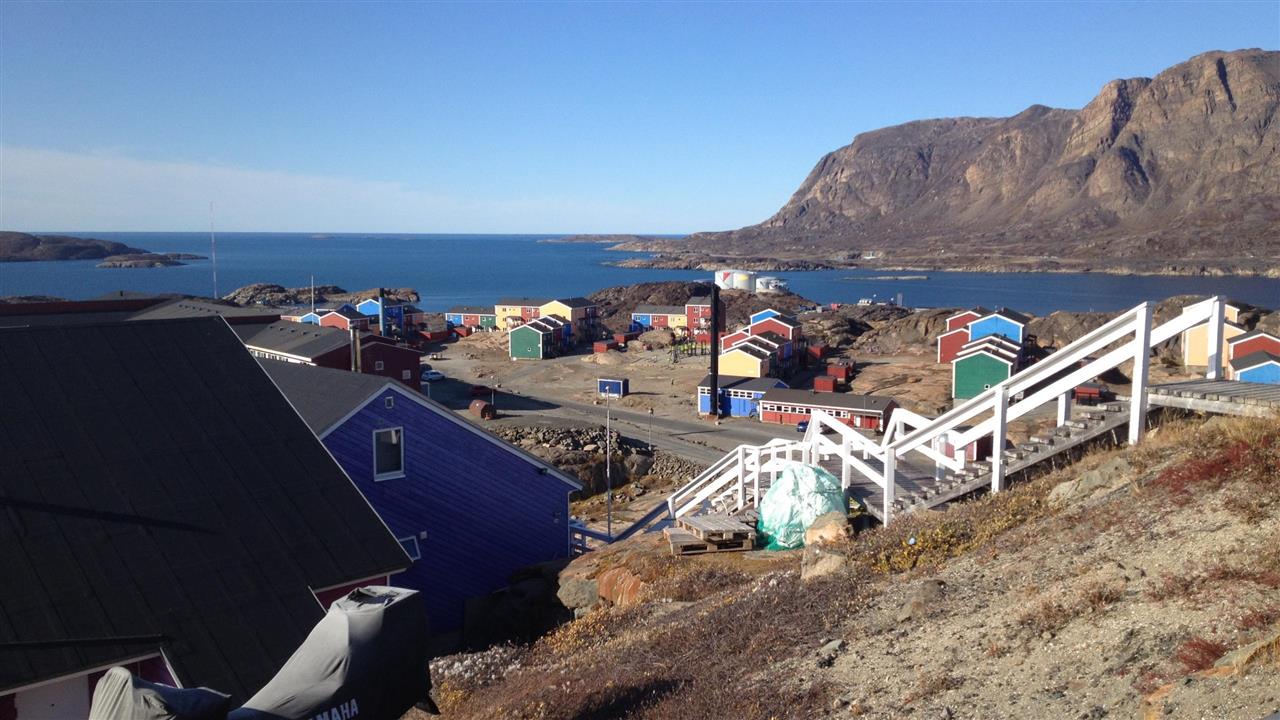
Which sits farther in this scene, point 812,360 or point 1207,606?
point 812,360

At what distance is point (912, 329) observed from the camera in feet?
235

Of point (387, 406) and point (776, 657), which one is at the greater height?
point (387, 406)

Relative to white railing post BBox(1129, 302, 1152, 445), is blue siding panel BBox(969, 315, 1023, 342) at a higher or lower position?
lower

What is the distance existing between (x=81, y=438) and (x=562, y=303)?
221ft

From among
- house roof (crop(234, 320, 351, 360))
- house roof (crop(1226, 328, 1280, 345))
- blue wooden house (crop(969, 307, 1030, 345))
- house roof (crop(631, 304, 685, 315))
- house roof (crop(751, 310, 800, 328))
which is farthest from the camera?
house roof (crop(631, 304, 685, 315))

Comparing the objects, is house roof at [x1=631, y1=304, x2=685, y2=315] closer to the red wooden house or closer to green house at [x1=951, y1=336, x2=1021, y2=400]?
green house at [x1=951, y1=336, x2=1021, y2=400]

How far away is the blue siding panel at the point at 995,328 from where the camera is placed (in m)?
59.6

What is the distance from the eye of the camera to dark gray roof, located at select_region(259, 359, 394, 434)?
51.9 ft

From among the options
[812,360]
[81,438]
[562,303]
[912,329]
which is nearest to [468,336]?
[562,303]

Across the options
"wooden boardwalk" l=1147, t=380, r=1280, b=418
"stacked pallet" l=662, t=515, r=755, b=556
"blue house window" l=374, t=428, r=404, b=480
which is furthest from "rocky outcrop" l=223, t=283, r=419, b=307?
"wooden boardwalk" l=1147, t=380, r=1280, b=418

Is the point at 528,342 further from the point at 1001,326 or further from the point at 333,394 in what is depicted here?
the point at 333,394

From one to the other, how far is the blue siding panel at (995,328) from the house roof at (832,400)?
19781 mm

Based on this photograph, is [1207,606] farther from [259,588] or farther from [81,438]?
[81,438]

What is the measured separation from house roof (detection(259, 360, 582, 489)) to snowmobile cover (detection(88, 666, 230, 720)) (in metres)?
10.1
